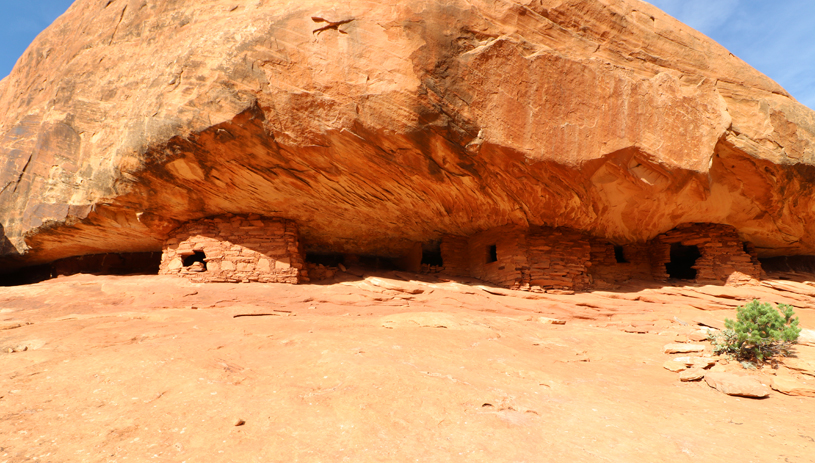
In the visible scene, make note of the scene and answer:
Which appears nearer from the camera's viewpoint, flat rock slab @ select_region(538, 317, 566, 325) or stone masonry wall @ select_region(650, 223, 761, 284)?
flat rock slab @ select_region(538, 317, 566, 325)

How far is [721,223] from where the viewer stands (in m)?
7.43

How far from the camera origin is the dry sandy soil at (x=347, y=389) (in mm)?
2434

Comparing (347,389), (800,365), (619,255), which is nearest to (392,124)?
(347,389)

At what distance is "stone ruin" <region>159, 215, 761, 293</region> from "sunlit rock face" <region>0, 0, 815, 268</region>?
278mm

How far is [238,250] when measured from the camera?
6.59 meters

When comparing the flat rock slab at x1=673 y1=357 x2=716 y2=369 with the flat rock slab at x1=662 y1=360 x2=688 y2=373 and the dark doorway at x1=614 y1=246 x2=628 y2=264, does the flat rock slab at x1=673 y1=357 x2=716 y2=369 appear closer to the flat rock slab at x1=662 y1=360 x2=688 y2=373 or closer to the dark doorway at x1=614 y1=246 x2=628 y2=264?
the flat rock slab at x1=662 y1=360 x2=688 y2=373

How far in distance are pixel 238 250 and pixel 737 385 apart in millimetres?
A: 6030

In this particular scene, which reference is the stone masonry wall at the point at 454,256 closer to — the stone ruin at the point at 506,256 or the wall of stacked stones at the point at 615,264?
the stone ruin at the point at 506,256

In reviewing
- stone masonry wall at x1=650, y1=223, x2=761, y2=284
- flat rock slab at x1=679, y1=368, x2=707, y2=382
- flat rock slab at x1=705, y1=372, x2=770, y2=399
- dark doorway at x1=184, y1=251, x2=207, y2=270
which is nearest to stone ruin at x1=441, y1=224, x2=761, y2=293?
stone masonry wall at x1=650, y1=223, x2=761, y2=284

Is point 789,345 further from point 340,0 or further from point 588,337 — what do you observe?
point 340,0

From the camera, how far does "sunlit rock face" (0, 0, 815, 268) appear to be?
17.2ft

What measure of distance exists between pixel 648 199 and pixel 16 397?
719 cm

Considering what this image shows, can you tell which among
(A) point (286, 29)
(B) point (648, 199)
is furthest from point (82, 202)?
(B) point (648, 199)

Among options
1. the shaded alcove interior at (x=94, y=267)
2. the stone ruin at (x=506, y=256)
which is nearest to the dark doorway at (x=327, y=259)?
the stone ruin at (x=506, y=256)
